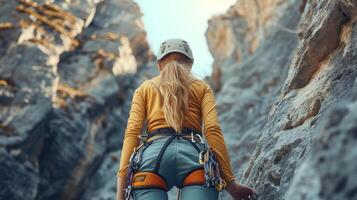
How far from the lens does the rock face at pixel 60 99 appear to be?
61.9 ft

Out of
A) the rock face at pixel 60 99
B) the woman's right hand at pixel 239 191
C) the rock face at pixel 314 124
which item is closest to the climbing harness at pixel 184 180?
the woman's right hand at pixel 239 191

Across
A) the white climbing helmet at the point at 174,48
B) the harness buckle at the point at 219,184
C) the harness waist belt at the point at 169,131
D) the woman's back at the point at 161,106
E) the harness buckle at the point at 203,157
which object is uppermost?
the white climbing helmet at the point at 174,48

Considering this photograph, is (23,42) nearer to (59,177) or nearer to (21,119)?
(21,119)

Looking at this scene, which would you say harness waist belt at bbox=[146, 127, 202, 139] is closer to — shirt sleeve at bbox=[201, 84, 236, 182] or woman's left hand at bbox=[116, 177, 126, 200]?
shirt sleeve at bbox=[201, 84, 236, 182]

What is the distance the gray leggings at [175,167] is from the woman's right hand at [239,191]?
1.48 feet

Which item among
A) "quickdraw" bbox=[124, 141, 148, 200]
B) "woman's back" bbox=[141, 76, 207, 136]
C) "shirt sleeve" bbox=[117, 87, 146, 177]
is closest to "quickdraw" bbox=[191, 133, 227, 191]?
"woman's back" bbox=[141, 76, 207, 136]

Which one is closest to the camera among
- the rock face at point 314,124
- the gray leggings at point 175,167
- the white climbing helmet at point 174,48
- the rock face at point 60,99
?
the rock face at point 314,124

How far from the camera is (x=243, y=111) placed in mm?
21078

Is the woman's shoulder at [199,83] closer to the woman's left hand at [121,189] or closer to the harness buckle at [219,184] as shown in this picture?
the harness buckle at [219,184]

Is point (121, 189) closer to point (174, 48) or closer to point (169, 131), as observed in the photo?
point (169, 131)

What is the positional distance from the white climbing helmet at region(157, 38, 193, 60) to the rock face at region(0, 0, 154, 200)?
13536 millimetres

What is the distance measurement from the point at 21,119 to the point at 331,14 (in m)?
15.7

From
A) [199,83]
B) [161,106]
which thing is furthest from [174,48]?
[161,106]

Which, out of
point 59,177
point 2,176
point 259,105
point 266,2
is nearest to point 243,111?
point 259,105
